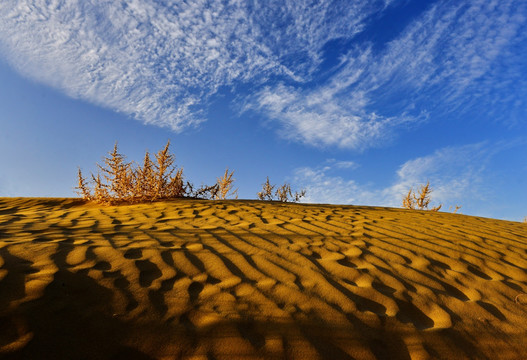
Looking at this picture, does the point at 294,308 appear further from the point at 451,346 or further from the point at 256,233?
the point at 256,233

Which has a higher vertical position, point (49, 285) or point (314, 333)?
point (49, 285)

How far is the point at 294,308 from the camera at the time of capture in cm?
217

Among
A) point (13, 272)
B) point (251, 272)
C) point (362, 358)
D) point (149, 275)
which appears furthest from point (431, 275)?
point (13, 272)

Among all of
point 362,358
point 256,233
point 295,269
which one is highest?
point 256,233

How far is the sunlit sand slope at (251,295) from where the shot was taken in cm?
177

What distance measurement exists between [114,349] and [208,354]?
55 centimetres

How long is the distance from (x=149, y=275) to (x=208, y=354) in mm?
1083

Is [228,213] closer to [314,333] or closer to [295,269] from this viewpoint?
[295,269]

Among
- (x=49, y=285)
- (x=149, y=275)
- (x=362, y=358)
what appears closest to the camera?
(x=362, y=358)

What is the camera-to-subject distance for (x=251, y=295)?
2.30 m

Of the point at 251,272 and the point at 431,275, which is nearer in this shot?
the point at 251,272

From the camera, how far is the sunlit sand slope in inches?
69.5

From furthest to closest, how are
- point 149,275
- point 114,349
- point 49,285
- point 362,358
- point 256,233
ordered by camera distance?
point 256,233, point 149,275, point 49,285, point 362,358, point 114,349

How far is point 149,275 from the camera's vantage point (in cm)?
251
